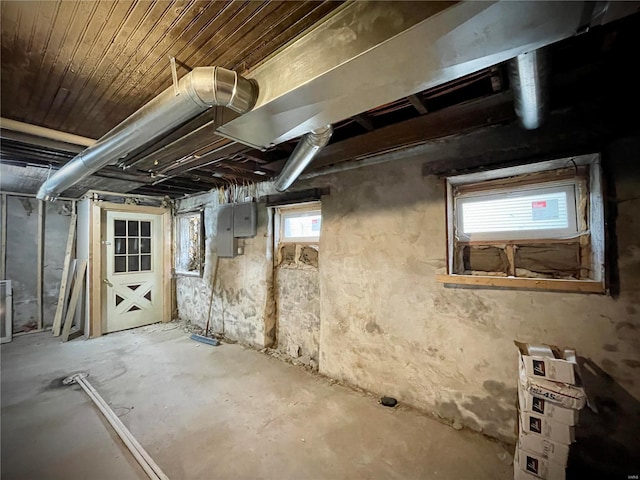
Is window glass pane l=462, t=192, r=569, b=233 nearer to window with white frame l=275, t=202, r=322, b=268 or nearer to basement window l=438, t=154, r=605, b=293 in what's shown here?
basement window l=438, t=154, r=605, b=293

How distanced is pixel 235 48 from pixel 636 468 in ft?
10.3

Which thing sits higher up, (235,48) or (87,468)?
(235,48)

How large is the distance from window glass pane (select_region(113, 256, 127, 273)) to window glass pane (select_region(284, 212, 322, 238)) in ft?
9.73

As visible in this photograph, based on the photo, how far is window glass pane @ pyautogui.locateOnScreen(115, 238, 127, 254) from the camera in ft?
14.2

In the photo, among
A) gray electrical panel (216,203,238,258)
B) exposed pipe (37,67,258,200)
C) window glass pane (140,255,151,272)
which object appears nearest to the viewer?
exposed pipe (37,67,258,200)

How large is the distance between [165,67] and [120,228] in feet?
12.6

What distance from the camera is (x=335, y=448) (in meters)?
1.81

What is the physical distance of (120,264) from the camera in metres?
4.36

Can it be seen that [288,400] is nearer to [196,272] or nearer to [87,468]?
[87,468]

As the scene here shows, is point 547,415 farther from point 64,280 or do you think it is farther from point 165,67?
point 64,280

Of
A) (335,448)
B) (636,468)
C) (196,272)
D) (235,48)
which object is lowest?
(335,448)

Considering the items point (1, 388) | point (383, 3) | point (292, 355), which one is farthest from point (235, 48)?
point (1, 388)

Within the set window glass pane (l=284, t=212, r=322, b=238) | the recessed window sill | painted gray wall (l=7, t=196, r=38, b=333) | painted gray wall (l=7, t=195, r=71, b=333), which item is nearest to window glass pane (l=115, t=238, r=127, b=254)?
painted gray wall (l=7, t=195, r=71, b=333)

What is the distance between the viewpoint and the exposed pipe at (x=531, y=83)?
3.72 ft
